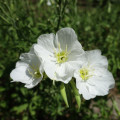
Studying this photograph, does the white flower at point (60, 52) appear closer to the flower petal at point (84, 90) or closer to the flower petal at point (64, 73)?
the flower petal at point (64, 73)

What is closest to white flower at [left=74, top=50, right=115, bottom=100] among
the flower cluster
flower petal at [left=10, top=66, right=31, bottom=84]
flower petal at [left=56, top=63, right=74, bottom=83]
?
the flower cluster

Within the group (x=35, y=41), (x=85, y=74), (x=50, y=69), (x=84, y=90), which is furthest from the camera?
(x=35, y=41)

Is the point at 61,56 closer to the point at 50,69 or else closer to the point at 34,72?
the point at 50,69

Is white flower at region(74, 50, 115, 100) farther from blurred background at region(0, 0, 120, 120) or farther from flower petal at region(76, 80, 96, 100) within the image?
blurred background at region(0, 0, 120, 120)

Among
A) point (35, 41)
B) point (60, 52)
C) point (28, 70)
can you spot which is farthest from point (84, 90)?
point (35, 41)

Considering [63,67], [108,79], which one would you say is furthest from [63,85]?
[108,79]

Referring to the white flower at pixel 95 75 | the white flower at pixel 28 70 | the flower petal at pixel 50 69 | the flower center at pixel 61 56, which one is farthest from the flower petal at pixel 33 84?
the white flower at pixel 95 75
